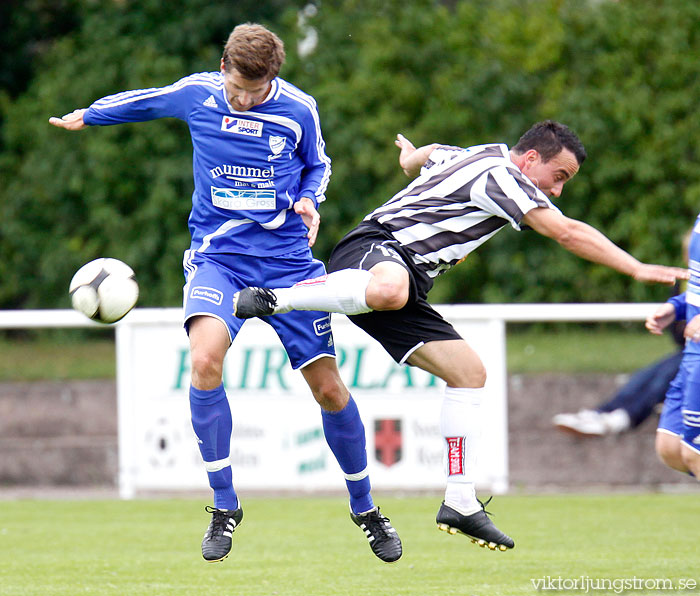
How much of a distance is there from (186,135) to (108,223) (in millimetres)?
1494

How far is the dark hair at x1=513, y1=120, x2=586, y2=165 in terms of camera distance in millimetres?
5633

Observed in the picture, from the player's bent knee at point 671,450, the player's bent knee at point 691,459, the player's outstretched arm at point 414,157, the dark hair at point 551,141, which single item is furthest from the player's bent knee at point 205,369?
the player's bent knee at point 671,450

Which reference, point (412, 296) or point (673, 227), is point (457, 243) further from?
point (673, 227)

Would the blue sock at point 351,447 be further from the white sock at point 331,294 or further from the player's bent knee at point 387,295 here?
the player's bent knee at point 387,295

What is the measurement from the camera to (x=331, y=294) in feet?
17.7

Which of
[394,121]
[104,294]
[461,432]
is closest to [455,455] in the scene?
[461,432]

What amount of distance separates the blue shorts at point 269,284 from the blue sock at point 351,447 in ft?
1.21

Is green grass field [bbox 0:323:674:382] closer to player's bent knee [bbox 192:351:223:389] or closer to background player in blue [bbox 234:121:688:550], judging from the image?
background player in blue [bbox 234:121:688:550]

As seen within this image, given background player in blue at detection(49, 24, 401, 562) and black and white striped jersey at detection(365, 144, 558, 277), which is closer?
black and white striped jersey at detection(365, 144, 558, 277)

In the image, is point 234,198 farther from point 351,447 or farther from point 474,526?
point 474,526

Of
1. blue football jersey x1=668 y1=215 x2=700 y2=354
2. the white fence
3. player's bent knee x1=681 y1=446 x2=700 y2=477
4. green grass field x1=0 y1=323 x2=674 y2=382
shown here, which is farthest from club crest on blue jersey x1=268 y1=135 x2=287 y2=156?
green grass field x1=0 y1=323 x2=674 y2=382

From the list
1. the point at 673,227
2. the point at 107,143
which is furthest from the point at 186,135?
the point at 673,227

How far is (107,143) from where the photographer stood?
46.9 feet

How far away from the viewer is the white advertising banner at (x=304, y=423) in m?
10.3
